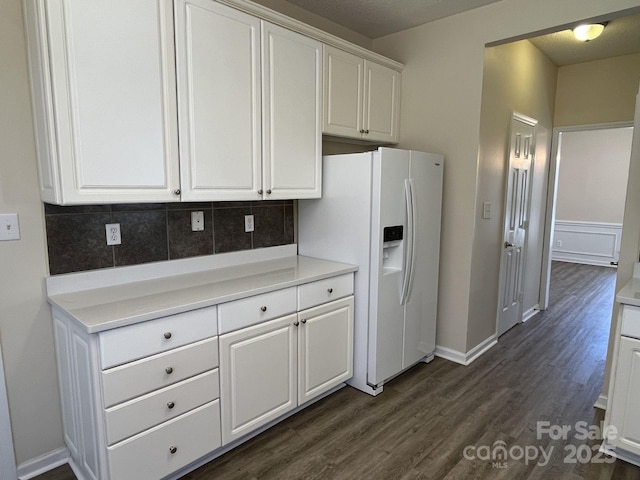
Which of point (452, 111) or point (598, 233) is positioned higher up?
point (452, 111)

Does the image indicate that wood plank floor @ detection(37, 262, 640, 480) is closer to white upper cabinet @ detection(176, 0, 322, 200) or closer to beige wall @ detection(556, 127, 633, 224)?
white upper cabinet @ detection(176, 0, 322, 200)

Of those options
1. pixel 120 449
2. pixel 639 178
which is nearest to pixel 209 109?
pixel 120 449

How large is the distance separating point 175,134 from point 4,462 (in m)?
1.80

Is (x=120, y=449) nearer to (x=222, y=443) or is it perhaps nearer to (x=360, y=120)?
(x=222, y=443)

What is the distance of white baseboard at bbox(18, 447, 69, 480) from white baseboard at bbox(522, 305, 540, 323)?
4.22 m

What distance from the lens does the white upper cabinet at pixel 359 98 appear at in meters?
2.74

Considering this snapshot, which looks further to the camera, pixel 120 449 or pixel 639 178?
pixel 639 178

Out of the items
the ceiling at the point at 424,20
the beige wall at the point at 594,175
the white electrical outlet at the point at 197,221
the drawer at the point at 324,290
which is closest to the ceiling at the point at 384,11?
the ceiling at the point at 424,20

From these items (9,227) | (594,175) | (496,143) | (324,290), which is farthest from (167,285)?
(594,175)

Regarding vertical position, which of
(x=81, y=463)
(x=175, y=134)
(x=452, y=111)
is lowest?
(x=81, y=463)

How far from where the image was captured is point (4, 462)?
188cm

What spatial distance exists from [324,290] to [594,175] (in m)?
7.09

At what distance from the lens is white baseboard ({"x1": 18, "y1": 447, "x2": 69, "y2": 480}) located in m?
1.95

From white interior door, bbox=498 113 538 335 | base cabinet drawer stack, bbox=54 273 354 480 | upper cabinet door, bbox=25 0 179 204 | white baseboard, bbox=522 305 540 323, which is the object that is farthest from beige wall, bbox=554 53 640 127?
upper cabinet door, bbox=25 0 179 204
